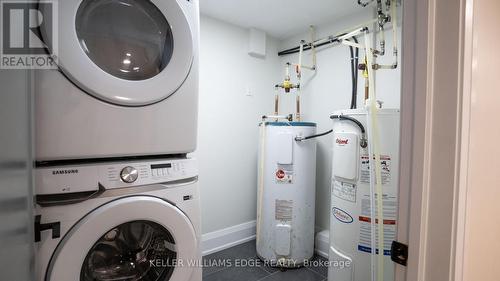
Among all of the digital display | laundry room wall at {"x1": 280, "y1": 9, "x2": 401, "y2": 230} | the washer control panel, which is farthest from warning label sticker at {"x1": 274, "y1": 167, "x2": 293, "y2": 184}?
the washer control panel

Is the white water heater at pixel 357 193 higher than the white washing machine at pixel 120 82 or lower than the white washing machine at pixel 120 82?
lower

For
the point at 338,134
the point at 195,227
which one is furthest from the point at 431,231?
the point at 338,134

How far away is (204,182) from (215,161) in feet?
0.72

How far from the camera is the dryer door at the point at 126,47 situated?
729 millimetres

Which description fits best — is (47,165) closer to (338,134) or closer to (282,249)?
(338,134)

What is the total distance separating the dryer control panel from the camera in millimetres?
718

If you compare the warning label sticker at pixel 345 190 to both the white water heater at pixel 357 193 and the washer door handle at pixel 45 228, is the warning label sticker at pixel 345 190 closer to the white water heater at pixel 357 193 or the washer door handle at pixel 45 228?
the white water heater at pixel 357 193

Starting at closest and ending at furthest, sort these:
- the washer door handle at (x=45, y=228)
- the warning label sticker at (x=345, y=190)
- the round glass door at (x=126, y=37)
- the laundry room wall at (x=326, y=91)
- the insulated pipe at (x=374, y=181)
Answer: the washer door handle at (x=45, y=228) → the round glass door at (x=126, y=37) → the insulated pipe at (x=374, y=181) → the warning label sticker at (x=345, y=190) → the laundry room wall at (x=326, y=91)

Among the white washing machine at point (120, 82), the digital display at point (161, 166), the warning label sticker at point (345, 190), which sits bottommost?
the warning label sticker at point (345, 190)

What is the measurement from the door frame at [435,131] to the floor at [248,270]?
1.42 m

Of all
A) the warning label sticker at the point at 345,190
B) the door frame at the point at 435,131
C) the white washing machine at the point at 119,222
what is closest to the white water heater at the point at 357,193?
the warning label sticker at the point at 345,190

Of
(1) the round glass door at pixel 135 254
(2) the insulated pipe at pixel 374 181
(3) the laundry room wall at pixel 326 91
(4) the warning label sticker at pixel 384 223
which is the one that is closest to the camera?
(1) the round glass door at pixel 135 254

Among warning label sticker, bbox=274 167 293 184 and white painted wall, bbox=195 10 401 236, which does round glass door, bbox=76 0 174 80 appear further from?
warning label sticker, bbox=274 167 293 184

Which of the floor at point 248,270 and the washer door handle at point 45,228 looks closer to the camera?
the washer door handle at point 45,228
